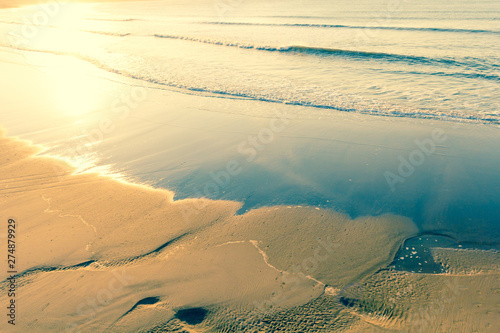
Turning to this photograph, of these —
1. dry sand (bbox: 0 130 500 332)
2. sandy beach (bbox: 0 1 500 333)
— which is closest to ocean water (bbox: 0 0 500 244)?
sandy beach (bbox: 0 1 500 333)

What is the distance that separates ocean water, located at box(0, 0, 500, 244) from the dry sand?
2.08 ft

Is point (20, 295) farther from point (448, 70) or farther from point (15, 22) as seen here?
point (15, 22)

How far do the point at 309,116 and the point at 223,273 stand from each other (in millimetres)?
6611

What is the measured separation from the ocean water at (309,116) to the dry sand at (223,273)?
0.64m

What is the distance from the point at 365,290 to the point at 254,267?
147cm

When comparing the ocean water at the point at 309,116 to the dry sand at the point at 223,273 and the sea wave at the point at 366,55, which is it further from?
the dry sand at the point at 223,273

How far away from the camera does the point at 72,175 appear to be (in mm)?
6730

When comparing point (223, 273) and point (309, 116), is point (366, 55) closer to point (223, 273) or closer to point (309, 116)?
point (309, 116)

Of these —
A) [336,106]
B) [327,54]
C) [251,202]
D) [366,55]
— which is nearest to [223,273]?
[251,202]

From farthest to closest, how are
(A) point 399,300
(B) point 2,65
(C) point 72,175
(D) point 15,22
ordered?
(D) point 15,22 < (B) point 2,65 < (C) point 72,175 < (A) point 399,300

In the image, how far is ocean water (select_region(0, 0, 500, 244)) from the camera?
238 inches

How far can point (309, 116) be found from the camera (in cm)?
966

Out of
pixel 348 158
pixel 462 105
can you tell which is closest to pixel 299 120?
pixel 348 158

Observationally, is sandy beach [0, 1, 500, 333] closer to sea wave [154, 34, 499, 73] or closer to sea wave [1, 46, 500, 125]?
sea wave [1, 46, 500, 125]
